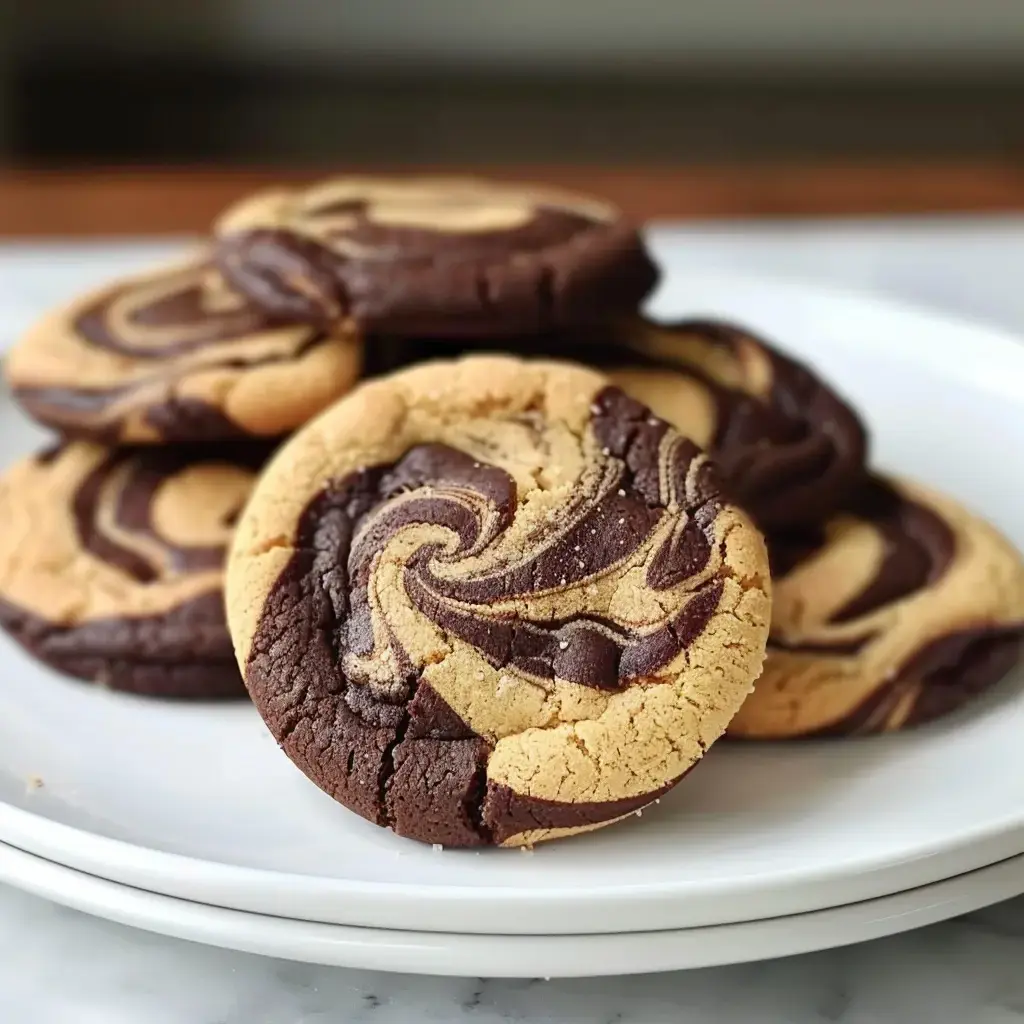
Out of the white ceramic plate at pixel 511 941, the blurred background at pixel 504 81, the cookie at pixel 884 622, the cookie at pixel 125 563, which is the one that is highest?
the cookie at pixel 884 622

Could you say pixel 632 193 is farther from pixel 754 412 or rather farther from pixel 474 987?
pixel 474 987

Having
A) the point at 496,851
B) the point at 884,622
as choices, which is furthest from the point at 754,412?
the point at 496,851

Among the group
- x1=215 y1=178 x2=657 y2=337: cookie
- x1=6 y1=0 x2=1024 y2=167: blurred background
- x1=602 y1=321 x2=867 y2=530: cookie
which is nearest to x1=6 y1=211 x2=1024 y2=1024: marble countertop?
x1=602 y1=321 x2=867 y2=530: cookie

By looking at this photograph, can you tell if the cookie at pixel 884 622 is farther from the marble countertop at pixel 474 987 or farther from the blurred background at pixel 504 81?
the blurred background at pixel 504 81

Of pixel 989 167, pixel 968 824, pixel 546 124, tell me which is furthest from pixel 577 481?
pixel 546 124

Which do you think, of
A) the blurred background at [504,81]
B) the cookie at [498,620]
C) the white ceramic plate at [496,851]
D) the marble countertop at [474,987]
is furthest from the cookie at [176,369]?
the blurred background at [504,81]

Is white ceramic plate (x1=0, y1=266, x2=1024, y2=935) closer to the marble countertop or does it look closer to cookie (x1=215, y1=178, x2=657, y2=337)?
the marble countertop

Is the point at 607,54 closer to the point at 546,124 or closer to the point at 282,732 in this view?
the point at 546,124
